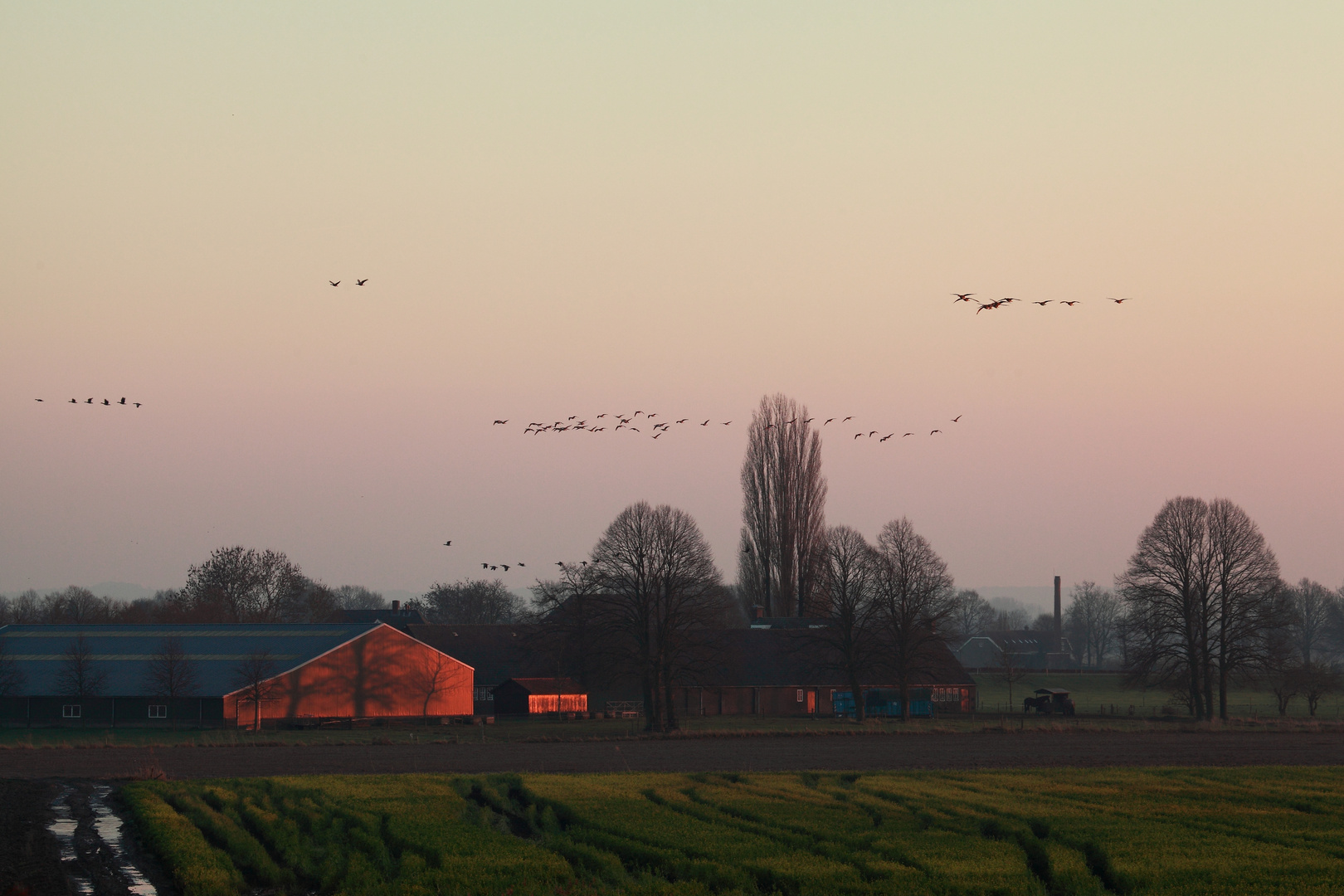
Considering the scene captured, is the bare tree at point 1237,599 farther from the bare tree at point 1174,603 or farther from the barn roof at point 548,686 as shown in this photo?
the barn roof at point 548,686

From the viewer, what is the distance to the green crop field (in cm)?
2270

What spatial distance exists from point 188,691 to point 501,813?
2046 inches

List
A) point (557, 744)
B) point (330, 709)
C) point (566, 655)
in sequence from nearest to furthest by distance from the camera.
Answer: point (557, 744)
point (330, 709)
point (566, 655)

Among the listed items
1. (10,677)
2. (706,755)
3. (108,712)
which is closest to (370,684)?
(108,712)

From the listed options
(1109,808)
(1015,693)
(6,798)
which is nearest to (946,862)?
(1109,808)

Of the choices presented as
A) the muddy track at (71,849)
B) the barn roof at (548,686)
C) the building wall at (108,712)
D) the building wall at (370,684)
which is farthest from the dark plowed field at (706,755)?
the barn roof at (548,686)

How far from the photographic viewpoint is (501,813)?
1272 inches

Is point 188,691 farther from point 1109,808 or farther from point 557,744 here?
point 1109,808

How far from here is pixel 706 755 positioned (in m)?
52.5

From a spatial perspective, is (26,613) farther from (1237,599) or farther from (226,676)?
(1237,599)

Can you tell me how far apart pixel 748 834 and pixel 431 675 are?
59.9m

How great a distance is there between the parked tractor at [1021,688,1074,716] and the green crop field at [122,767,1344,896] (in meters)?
53.6

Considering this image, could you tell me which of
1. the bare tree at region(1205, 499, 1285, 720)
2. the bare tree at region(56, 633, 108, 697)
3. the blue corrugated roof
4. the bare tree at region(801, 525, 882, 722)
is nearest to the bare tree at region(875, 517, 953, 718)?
the bare tree at region(801, 525, 882, 722)

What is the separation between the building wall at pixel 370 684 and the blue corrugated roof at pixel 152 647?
921 mm
